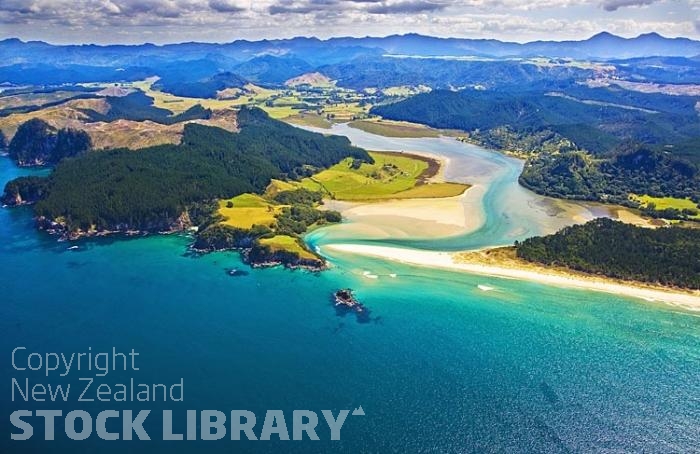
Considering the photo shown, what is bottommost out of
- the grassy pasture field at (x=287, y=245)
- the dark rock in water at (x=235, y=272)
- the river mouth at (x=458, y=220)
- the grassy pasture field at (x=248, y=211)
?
the dark rock in water at (x=235, y=272)

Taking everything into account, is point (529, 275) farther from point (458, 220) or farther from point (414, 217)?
point (414, 217)

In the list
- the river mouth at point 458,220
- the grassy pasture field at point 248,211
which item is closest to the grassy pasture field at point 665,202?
the river mouth at point 458,220

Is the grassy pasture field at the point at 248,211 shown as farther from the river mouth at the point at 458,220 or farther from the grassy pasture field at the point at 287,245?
the river mouth at the point at 458,220

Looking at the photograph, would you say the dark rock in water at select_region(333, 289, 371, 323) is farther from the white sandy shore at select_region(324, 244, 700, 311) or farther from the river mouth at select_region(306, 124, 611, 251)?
the river mouth at select_region(306, 124, 611, 251)

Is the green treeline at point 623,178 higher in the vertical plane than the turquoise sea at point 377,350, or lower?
higher

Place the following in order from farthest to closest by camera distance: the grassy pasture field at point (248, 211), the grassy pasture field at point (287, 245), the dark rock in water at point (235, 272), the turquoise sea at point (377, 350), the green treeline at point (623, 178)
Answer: the green treeline at point (623, 178)
the grassy pasture field at point (248, 211)
the grassy pasture field at point (287, 245)
the dark rock in water at point (235, 272)
the turquoise sea at point (377, 350)

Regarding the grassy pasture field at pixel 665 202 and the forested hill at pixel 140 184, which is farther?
the grassy pasture field at pixel 665 202

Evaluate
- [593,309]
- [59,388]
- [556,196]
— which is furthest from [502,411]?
[556,196]

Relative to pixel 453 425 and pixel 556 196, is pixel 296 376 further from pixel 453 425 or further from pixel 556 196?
pixel 556 196
